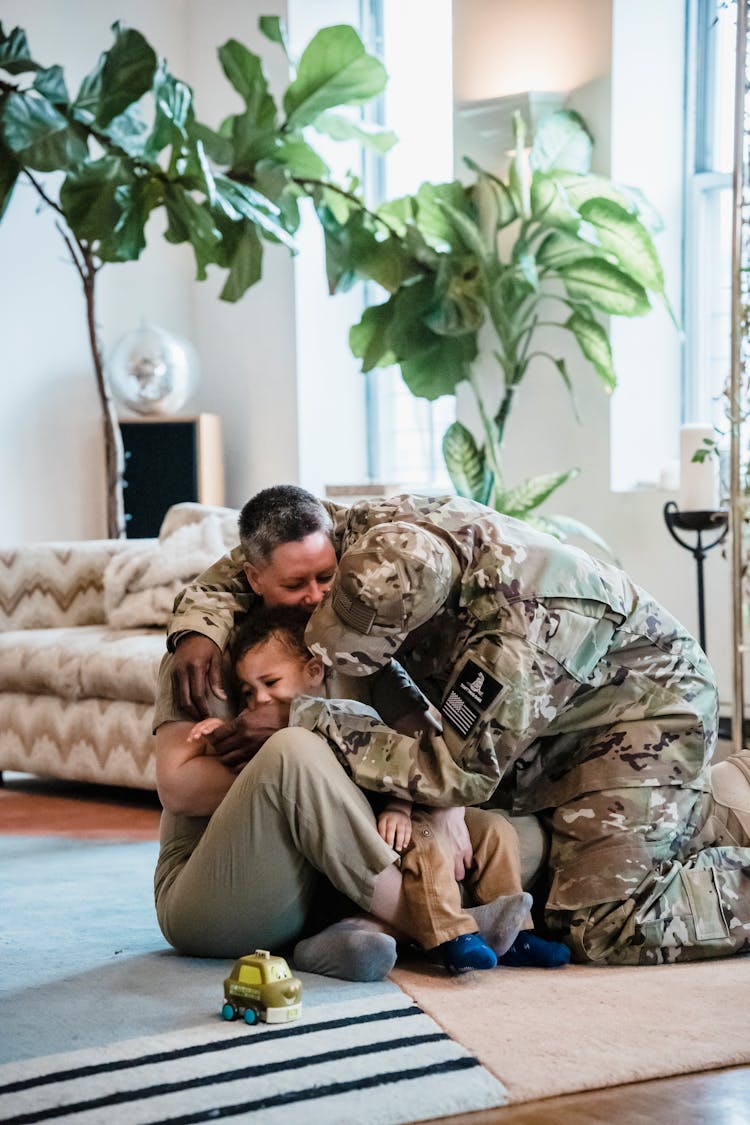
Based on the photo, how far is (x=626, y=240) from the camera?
4.44 meters

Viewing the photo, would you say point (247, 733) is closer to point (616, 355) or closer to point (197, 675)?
point (197, 675)

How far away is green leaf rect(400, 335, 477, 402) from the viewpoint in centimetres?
498

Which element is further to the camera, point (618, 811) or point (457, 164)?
point (457, 164)

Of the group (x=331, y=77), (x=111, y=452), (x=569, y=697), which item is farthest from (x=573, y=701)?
(x=111, y=452)

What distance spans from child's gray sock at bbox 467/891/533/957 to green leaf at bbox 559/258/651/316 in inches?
107

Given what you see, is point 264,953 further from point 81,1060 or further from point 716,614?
point 716,614

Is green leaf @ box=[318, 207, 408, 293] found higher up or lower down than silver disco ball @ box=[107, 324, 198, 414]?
higher up

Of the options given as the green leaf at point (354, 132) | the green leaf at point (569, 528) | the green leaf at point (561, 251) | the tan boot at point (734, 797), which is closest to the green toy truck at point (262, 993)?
the tan boot at point (734, 797)

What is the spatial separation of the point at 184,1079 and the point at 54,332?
16.4 ft

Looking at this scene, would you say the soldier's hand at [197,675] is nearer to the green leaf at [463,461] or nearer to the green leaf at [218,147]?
the green leaf at [463,461]

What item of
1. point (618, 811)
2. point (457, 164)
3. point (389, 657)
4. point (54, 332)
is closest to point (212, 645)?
point (389, 657)

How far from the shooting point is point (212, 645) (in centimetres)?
232

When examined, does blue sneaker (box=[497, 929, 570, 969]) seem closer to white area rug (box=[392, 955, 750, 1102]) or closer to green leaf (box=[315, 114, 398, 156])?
white area rug (box=[392, 955, 750, 1102])

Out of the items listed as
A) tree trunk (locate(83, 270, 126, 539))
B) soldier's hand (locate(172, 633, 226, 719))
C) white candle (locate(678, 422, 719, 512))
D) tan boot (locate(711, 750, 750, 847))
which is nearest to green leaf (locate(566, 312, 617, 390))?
white candle (locate(678, 422, 719, 512))
